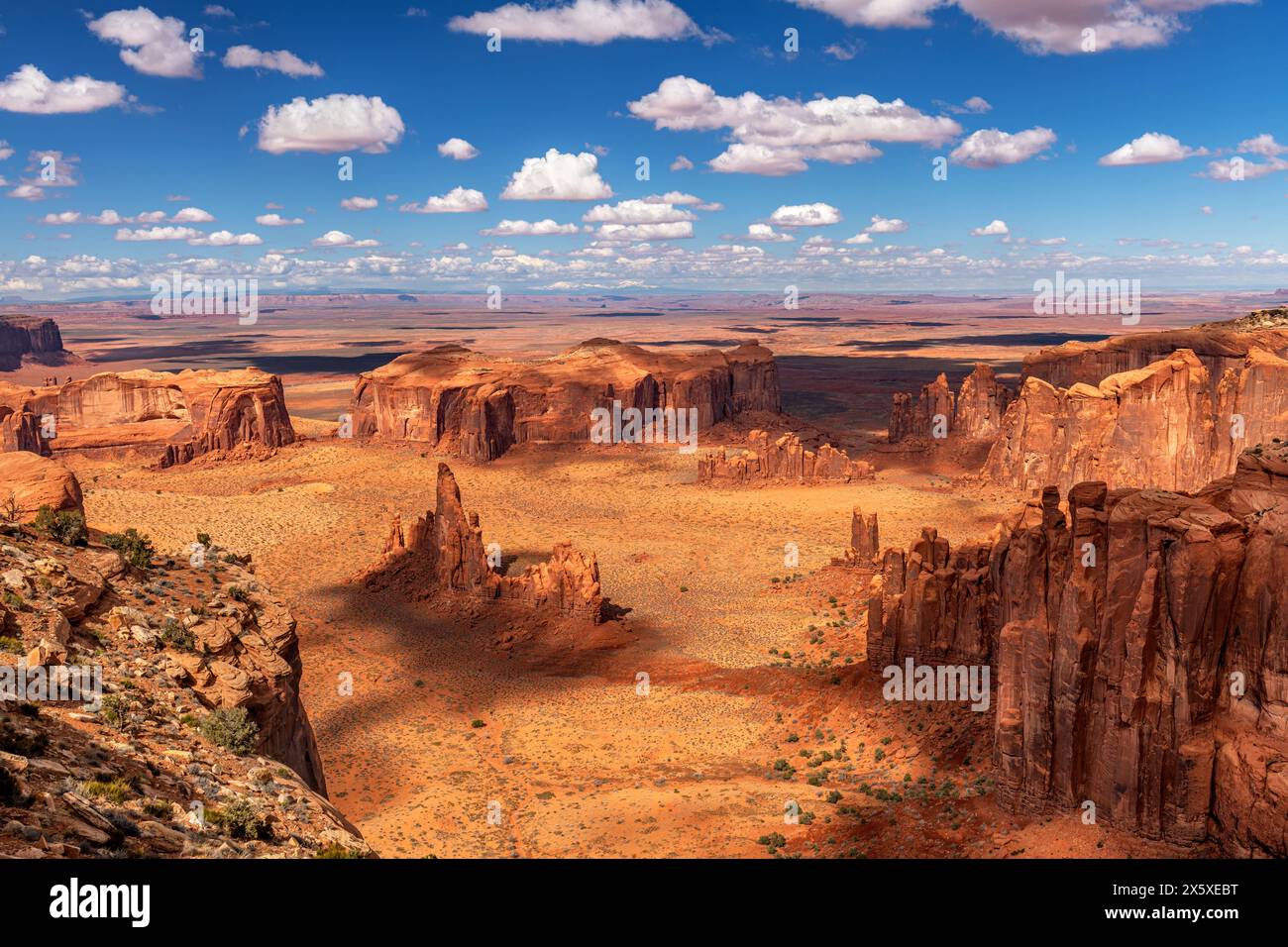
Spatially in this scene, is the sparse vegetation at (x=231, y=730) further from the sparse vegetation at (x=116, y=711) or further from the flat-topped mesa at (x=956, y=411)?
the flat-topped mesa at (x=956, y=411)

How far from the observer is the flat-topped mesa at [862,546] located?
5397 centimetres

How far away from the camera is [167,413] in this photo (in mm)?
93812

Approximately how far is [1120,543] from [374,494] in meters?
63.1

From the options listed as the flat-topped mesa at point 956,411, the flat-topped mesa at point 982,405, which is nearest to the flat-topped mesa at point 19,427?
the flat-topped mesa at point 956,411

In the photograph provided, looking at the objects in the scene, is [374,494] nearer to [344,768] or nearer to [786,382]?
[344,768]

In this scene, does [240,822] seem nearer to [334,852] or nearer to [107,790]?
[334,852]

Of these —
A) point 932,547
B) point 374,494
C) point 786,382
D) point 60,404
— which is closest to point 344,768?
point 932,547

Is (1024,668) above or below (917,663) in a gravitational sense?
above

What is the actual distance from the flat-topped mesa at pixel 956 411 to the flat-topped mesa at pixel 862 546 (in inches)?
1506

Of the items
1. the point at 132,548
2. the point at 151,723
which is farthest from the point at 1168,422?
the point at 151,723

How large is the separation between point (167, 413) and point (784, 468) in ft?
197

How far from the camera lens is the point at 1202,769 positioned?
72.4ft

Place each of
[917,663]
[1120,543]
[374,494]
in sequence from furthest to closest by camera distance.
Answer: [374,494], [917,663], [1120,543]

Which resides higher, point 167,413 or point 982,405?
point 982,405
